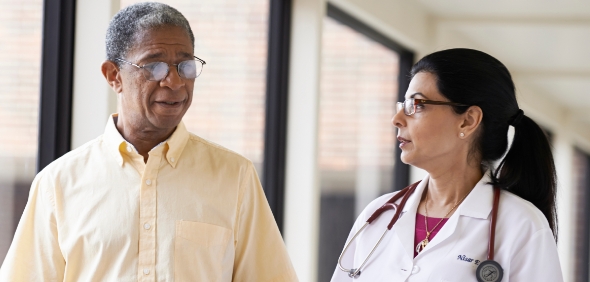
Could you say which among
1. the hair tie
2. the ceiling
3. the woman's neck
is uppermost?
the ceiling

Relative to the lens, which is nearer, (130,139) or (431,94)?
(130,139)

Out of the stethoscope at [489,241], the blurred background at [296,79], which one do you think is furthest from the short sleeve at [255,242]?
the blurred background at [296,79]

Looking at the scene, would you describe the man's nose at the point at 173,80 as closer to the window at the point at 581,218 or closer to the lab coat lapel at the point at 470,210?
the lab coat lapel at the point at 470,210

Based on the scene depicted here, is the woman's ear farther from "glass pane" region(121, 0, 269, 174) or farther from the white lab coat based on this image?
"glass pane" region(121, 0, 269, 174)

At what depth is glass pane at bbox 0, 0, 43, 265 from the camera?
7.48 feet

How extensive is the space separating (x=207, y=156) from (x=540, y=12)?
382 centimetres

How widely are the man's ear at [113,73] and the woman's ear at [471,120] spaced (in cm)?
95

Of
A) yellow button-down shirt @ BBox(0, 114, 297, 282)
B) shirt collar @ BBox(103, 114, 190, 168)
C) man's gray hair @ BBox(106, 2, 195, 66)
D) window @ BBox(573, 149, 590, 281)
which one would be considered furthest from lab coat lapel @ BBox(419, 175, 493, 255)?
window @ BBox(573, 149, 590, 281)

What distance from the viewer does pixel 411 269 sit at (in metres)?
1.94

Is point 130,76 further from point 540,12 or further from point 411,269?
point 540,12

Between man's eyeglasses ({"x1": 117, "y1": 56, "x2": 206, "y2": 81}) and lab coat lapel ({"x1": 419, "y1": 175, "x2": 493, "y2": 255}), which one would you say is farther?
lab coat lapel ({"x1": 419, "y1": 175, "x2": 493, "y2": 255})

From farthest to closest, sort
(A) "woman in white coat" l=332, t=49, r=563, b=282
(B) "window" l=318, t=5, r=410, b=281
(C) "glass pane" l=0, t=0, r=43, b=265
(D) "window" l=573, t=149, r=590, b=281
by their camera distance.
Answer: (D) "window" l=573, t=149, r=590, b=281 → (B) "window" l=318, t=5, r=410, b=281 → (C) "glass pane" l=0, t=0, r=43, b=265 → (A) "woman in white coat" l=332, t=49, r=563, b=282

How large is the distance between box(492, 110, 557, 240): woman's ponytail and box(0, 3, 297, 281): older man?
2.52ft

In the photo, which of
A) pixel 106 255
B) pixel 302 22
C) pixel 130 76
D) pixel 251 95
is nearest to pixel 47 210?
pixel 106 255
